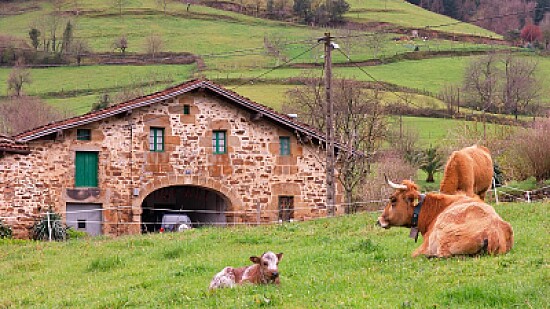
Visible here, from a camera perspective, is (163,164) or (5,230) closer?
(5,230)

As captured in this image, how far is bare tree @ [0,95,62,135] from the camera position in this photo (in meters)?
64.3

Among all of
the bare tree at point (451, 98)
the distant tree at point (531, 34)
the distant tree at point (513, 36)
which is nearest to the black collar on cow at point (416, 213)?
the bare tree at point (451, 98)

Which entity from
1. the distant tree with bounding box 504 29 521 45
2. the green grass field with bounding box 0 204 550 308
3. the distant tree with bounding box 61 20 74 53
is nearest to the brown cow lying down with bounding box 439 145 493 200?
the green grass field with bounding box 0 204 550 308

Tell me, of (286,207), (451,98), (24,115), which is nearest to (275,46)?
(451,98)

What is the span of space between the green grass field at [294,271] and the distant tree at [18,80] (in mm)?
58798

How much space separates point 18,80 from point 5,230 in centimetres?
5542

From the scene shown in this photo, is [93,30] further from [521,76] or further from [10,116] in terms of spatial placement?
[521,76]

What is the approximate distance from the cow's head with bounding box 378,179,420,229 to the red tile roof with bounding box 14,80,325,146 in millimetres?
18433

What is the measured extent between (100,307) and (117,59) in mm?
81515

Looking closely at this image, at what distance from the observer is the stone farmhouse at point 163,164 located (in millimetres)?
29922

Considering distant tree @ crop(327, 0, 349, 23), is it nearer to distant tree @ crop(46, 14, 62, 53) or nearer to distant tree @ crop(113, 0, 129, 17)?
distant tree @ crop(113, 0, 129, 17)

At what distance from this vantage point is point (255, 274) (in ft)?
40.9

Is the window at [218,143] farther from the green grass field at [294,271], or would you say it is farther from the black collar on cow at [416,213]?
the black collar on cow at [416,213]

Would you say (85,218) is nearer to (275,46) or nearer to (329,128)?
(329,128)
